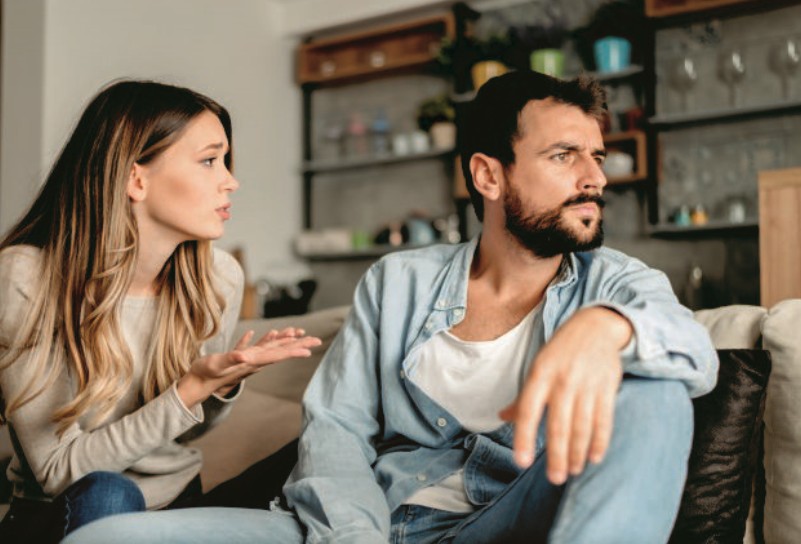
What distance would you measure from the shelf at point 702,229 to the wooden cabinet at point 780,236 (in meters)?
1.61

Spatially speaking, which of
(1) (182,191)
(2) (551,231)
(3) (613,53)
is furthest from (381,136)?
(2) (551,231)

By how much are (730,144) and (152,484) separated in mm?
3472

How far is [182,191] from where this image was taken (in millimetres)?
1540

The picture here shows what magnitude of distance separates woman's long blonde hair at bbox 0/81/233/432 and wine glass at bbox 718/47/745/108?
121 inches

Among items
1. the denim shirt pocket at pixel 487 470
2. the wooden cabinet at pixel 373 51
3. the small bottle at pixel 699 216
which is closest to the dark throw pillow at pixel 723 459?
the denim shirt pocket at pixel 487 470

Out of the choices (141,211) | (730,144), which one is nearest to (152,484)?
(141,211)

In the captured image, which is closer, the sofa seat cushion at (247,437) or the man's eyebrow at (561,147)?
the man's eyebrow at (561,147)

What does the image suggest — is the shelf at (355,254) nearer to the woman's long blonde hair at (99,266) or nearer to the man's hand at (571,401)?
the woman's long blonde hair at (99,266)

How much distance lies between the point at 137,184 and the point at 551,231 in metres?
0.79

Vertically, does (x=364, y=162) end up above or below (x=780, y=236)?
above

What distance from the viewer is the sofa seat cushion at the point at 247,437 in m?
2.00

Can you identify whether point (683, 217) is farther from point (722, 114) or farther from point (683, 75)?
point (683, 75)

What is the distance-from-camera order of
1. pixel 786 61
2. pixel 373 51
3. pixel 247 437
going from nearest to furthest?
pixel 247 437, pixel 786 61, pixel 373 51

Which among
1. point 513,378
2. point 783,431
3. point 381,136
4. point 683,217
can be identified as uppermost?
point 381,136
